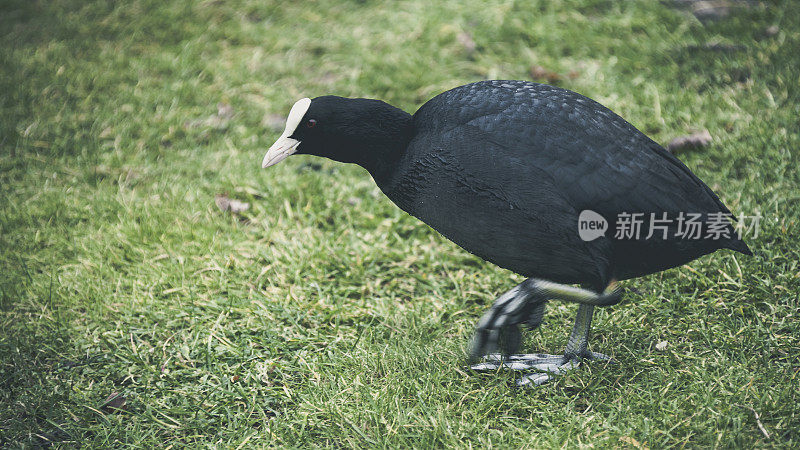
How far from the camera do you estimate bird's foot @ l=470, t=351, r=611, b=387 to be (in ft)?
9.48

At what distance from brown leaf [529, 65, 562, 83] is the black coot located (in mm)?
2163

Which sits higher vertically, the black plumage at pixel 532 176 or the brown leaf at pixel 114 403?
the black plumage at pixel 532 176

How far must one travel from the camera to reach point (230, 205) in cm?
417

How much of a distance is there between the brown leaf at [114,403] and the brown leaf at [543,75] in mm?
3636

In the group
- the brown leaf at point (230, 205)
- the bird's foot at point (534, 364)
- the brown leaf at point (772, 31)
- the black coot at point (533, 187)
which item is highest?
the black coot at point (533, 187)

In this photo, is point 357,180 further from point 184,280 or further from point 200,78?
point 200,78

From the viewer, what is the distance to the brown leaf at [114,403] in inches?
116

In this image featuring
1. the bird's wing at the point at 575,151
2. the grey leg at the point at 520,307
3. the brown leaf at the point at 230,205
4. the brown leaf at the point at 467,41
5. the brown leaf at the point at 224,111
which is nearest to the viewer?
the bird's wing at the point at 575,151

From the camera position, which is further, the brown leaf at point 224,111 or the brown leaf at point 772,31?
the brown leaf at point 224,111

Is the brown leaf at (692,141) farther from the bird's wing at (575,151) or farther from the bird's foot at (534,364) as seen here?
the bird's foot at (534,364)

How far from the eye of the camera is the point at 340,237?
3879 mm

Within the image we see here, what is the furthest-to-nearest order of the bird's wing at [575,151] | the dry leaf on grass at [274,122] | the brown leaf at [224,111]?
1. the brown leaf at [224,111]
2. the dry leaf on grass at [274,122]
3. the bird's wing at [575,151]

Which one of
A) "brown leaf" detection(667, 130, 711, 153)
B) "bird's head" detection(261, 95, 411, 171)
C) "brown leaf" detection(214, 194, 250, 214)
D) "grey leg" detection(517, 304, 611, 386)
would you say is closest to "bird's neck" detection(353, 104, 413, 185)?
"bird's head" detection(261, 95, 411, 171)

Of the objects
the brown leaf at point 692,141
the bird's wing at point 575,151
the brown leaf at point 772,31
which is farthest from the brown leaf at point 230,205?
the brown leaf at point 772,31
